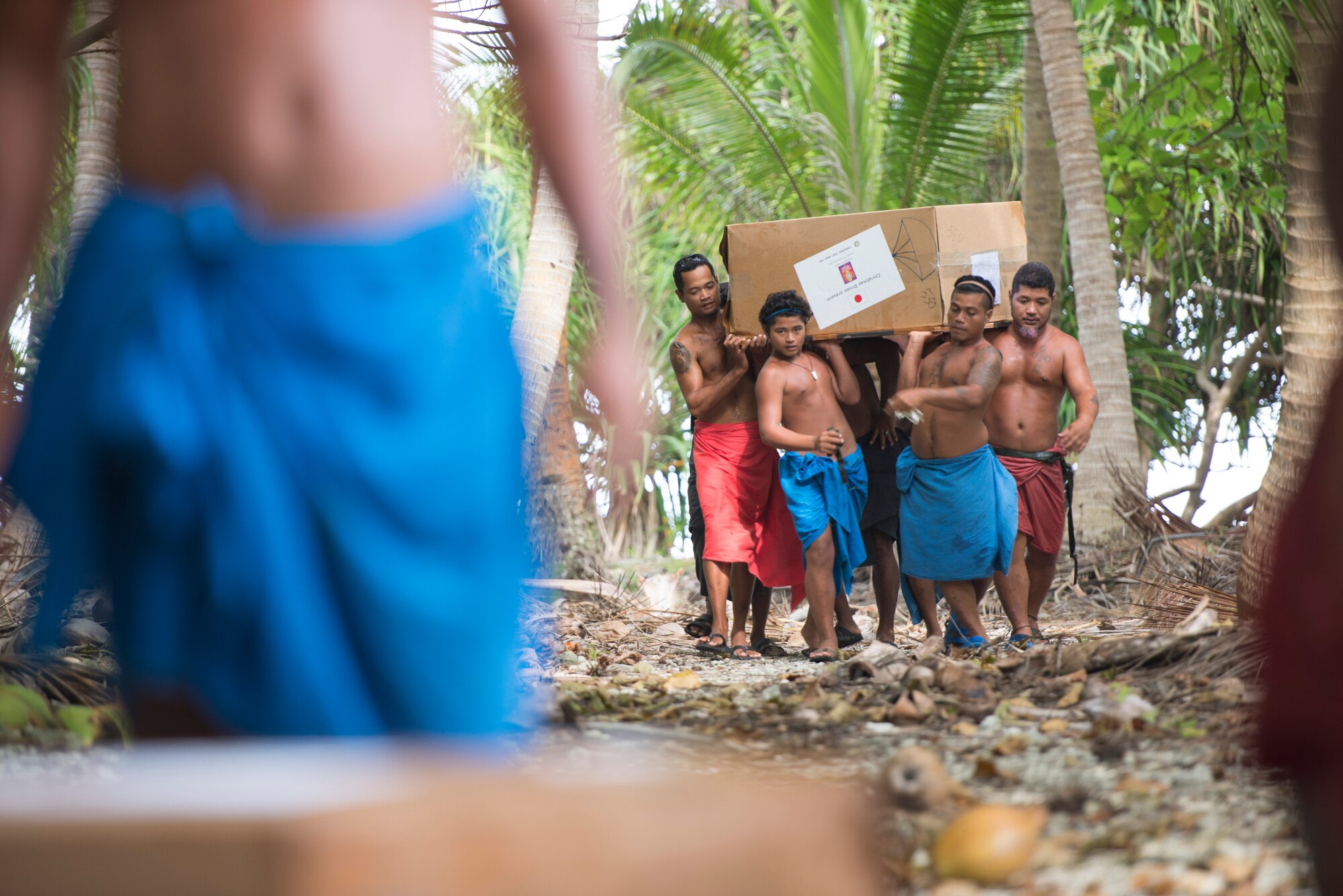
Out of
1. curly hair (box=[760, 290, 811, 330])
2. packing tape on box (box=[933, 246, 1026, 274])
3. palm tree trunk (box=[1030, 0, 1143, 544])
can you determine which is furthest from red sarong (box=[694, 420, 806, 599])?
palm tree trunk (box=[1030, 0, 1143, 544])

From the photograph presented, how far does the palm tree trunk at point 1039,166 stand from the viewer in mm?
8828

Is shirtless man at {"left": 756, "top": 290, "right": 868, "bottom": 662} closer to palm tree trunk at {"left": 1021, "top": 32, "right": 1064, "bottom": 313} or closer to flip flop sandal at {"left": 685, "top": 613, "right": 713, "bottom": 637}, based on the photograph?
flip flop sandal at {"left": 685, "top": 613, "right": 713, "bottom": 637}

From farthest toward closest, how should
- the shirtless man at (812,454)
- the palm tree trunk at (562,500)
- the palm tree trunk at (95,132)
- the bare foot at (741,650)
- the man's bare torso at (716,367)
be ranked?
the palm tree trunk at (562,500) < the man's bare torso at (716,367) < the bare foot at (741,650) < the shirtless man at (812,454) < the palm tree trunk at (95,132)

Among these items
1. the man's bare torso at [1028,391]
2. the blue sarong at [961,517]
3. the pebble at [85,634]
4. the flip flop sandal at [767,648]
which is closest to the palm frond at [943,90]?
the man's bare torso at [1028,391]

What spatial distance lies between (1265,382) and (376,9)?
1293cm

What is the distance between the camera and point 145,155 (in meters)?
1.02

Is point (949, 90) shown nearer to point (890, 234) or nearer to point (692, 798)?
point (890, 234)

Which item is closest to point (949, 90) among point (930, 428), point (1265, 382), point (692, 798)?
point (930, 428)

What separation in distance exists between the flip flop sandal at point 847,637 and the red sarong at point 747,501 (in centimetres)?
33

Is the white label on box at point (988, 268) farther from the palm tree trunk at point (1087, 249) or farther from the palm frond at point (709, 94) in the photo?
the palm frond at point (709, 94)

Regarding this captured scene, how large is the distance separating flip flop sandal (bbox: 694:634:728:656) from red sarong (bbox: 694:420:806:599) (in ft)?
1.25

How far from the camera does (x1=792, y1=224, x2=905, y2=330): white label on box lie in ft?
19.0

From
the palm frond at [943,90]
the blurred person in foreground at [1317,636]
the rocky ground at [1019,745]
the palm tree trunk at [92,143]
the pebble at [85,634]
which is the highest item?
the palm frond at [943,90]

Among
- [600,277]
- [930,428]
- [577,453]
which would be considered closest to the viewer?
[600,277]
